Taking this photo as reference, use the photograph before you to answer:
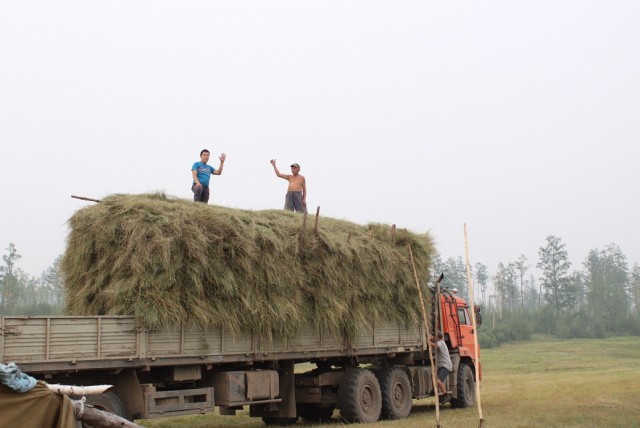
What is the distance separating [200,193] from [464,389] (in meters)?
8.92

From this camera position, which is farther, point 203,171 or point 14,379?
point 203,171

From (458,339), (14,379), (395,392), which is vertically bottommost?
(395,392)

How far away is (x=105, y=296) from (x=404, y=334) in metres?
7.89

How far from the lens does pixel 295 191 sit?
18172 mm

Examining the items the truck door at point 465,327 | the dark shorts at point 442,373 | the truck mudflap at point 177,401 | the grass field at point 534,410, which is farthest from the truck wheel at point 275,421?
the truck door at point 465,327

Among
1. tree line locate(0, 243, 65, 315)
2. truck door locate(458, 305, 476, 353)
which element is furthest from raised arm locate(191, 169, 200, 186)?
tree line locate(0, 243, 65, 315)

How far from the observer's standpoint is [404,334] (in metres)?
17.7

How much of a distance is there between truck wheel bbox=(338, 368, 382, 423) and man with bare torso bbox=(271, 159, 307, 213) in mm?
4005

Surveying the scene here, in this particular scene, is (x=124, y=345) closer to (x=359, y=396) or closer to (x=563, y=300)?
(x=359, y=396)

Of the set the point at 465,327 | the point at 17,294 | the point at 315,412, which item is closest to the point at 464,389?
the point at 465,327

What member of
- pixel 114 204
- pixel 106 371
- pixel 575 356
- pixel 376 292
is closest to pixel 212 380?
pixel 106 371

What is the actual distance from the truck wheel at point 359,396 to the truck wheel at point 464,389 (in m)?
4.03

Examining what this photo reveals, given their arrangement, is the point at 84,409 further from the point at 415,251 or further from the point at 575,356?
the point at 575,356

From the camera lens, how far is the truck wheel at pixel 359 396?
15969 mm
